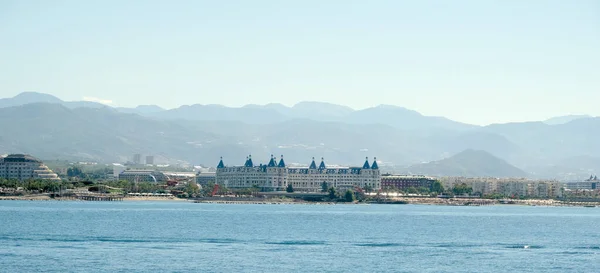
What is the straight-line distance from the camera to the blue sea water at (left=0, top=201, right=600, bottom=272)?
56.5 meters

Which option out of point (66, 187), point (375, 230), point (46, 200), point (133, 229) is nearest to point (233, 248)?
point (133, 229)

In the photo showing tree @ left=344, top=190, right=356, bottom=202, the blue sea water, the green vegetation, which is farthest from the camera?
tree @ left=344, top=190, right=356, bottom=202

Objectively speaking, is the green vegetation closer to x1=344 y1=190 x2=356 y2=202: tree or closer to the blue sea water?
x1=344 y1=190 x2=356 y2=202: tree

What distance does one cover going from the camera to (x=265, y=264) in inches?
2247

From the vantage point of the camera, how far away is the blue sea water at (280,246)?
5647 centimetres

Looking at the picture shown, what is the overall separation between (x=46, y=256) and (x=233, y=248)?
458 inches

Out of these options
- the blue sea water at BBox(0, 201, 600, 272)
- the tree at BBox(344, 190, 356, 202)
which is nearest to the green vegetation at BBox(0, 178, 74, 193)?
the tree at BBox(344, 190, 356, 202)

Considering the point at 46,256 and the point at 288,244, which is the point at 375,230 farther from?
the point at 46,256

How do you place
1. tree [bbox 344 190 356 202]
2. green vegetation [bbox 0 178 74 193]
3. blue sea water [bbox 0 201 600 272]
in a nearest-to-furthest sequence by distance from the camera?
blue sea water [bbox 0 201 600 272] < green vegetation [bbox 0 178 74 193] < tree [bbox 344 190 356 202]

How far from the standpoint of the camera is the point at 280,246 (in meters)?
67.9

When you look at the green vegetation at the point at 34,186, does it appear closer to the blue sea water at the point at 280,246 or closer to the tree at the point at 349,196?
the tree at the point at 349,196

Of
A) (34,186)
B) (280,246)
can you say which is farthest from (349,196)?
(280,246)

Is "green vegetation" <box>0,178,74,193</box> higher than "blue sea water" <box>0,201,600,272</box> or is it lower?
higher

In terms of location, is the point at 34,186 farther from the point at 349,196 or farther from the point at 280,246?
the point at 280,246
